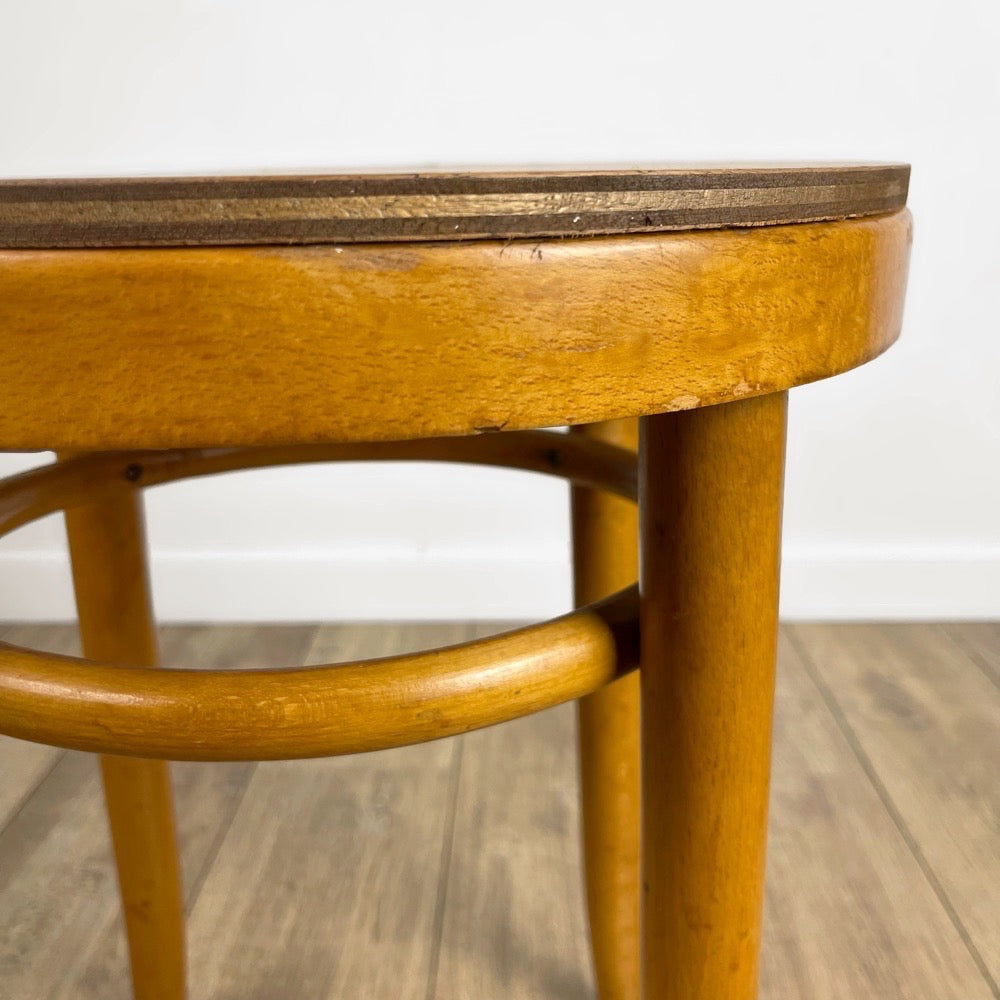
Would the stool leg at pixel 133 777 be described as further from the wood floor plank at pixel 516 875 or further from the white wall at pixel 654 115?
the white wall at pixel 654 115

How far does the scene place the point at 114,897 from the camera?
2.72ft

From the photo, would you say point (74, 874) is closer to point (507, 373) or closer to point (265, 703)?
point (265, 703)

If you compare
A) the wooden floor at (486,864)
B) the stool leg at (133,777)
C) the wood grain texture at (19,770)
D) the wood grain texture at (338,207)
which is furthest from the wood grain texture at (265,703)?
the wood grain texture at (19,770)

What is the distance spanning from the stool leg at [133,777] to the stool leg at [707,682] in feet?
1.05

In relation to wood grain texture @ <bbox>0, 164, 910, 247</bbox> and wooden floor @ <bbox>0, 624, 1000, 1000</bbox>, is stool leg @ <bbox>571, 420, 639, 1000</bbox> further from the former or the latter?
wood grain texture @ <bbox>0, 164, 910, 247</bbox>

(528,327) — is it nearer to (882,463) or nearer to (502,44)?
(502,44)

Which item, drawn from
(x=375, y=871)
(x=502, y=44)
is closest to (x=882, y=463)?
(x=502, y=44)

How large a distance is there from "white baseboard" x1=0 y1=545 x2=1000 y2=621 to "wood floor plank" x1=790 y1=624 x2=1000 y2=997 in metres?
0.04

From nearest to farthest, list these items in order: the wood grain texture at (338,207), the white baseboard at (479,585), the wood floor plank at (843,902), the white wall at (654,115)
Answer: the wood grain texture at (338,207)
the wood floor plank at (843,902)
the white wall at (654,115)
the white baseboard at (479,585)

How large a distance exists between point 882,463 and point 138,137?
866 mm

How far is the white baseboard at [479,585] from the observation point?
128 cm

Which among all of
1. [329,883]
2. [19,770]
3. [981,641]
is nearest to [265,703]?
[329,883]

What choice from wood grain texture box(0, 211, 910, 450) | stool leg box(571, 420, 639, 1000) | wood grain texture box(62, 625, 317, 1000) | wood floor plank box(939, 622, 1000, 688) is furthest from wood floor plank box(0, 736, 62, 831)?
wood floor plank box(939, 622, 1000, 688)

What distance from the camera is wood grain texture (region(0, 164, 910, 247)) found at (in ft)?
0.76
